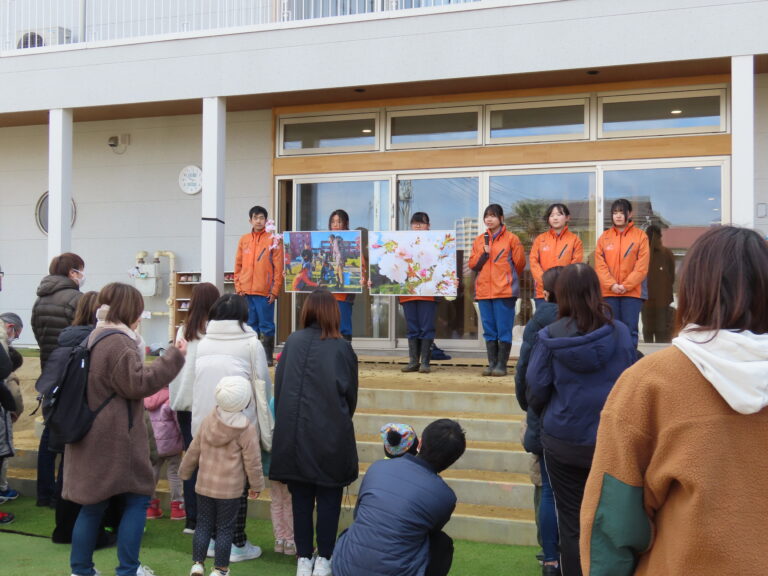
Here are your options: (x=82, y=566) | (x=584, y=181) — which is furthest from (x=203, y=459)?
(x=584, y=181)

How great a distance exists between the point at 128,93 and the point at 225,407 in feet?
22.5

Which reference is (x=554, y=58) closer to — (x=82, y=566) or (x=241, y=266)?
(x=241, y=266)

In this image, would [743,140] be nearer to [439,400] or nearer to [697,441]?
[439,400]

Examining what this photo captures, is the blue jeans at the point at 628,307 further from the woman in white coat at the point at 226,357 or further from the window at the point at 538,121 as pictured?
the woman in white coat at the point at 226,357

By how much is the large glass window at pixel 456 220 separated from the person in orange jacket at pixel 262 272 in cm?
199

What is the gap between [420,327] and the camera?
27.1 feet

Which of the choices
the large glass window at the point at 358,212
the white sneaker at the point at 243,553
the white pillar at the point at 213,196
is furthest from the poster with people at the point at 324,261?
the white sneaker at the point at 243,553

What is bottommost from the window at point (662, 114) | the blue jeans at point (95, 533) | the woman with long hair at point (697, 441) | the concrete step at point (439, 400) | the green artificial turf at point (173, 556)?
the green artificial turf at point (173, 556)

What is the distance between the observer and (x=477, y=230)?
967cm

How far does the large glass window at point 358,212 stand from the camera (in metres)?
10.1

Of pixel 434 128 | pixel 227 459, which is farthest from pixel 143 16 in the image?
pixel 227 459

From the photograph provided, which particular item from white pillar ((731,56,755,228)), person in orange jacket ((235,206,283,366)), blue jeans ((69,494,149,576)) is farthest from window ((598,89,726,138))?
blue jeans ((69,494,149,576))

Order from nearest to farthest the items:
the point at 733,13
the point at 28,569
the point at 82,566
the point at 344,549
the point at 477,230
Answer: the point at 344,549
the point at 82,566
the point at 28,569
the point at 733,13
the point at 477,230

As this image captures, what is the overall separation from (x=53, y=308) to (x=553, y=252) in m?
4.73
